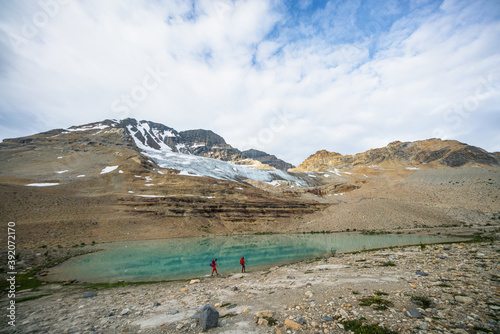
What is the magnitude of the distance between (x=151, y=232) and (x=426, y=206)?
69.3 meters

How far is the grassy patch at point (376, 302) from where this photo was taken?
6684 millimetres

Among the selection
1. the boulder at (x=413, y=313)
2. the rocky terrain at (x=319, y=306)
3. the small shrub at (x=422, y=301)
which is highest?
the boulder at (x=413, y=313)

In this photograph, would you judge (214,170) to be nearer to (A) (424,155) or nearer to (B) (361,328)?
(B) (361,328)

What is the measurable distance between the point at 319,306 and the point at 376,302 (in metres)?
1.89

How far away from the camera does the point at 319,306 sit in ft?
24.5

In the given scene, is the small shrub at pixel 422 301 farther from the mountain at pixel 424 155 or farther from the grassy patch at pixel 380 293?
the mountain at pixel 424 155

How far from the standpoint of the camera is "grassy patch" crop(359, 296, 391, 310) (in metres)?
6.68

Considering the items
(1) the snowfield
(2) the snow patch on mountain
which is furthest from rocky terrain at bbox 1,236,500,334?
(2) the snow patch on mountain

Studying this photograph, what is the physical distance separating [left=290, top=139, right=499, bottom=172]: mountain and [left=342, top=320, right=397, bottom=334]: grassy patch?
177000 millimetres

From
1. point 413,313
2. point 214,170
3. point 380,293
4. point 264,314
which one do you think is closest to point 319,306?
point 264,314

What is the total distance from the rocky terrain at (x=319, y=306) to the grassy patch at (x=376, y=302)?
0.03 m

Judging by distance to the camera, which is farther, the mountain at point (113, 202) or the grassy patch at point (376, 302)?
the mountain at point (113, 202)

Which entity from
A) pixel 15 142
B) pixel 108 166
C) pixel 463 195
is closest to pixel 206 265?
pixel 463 195

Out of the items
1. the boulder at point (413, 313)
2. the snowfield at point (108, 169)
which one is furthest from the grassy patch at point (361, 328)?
the snowfield at point (108, 169)
